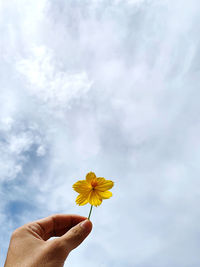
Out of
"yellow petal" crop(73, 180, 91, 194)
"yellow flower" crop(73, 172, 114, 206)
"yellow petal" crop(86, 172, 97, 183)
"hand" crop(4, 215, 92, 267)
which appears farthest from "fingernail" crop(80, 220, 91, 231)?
"yellow petal" crop(86, 172, 97, 183)

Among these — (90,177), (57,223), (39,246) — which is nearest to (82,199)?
(90,177)

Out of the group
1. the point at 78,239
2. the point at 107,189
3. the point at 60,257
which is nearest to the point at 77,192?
the point at 107,189

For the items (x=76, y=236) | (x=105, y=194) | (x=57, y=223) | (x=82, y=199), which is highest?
(x=57, y=223)

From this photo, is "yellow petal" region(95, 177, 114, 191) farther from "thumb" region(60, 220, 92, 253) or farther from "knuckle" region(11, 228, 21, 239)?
"knuckle" region(11, 228, 21, 239)

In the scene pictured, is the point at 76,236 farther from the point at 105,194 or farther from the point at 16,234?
the point at 16,234

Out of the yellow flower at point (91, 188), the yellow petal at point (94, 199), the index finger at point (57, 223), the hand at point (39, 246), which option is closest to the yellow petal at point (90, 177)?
the yellow flower at point (91, 188)

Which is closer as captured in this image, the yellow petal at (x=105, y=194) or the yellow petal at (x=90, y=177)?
the yellow petal at (x=105, y=194)

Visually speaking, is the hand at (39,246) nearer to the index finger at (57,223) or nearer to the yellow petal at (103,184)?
the index finger at (57,223)
